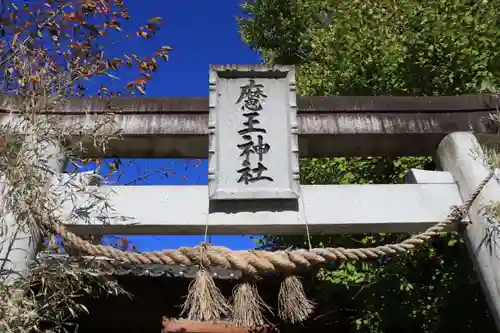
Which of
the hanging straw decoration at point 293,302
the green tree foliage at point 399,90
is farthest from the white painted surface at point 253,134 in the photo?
the green tree foliage at point 399,90

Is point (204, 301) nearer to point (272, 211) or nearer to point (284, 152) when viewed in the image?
point (272, 211)

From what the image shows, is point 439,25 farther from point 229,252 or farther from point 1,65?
point 1,65

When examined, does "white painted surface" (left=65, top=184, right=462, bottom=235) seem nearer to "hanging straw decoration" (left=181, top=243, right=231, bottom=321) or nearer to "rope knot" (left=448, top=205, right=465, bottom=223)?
"rope knot" (left=448, top=205, right=465, bottom=223)

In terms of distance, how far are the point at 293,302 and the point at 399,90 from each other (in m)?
3.84

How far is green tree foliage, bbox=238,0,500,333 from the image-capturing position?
5.12 m

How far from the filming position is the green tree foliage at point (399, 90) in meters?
5.12

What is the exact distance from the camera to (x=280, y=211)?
3395mm

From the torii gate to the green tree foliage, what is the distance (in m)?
1.49

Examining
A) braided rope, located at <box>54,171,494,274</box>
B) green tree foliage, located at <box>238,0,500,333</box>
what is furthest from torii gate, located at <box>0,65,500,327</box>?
green tree foliage, located at <box>238,0,500,333</box>

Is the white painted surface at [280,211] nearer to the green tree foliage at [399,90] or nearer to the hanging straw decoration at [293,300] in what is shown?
the hanging straw decoration at [293,300]

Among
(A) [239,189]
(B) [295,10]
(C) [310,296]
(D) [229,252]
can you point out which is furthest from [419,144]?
(B) [295,10]

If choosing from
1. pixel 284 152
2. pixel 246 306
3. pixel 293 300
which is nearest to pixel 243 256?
pixel 246 306

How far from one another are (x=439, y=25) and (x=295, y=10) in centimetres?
330

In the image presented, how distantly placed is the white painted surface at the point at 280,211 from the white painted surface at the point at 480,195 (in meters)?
0.15
